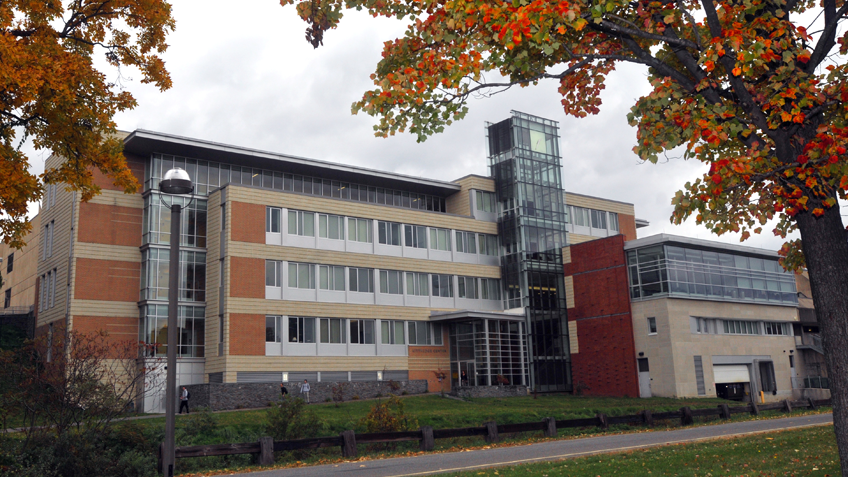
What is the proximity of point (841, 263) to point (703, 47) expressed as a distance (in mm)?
3237

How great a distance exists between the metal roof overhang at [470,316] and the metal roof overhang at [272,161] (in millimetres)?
9977

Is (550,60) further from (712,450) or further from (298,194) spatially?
(298,194)

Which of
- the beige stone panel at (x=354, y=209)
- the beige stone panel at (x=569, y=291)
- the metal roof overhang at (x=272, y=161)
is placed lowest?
the beige stone panel at (x=569, y=291)

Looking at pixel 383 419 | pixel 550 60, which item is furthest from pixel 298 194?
pixel 550 60

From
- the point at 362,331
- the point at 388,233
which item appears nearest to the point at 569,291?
the point at 388,233

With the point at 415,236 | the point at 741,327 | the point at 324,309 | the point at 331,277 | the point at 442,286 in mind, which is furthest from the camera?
the point at 442,286

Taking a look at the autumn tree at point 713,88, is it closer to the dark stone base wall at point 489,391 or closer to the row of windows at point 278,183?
the dark stone base wall at point 489,391

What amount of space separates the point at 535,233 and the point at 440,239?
7.05 metres

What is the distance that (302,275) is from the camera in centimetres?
4234

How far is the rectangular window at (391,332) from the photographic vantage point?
44.8 meters

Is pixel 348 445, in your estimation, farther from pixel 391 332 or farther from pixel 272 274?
pixel 391 332

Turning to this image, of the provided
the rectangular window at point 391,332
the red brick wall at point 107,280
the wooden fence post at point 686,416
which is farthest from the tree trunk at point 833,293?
the red brick wall at point 107,280

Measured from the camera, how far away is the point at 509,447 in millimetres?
19734

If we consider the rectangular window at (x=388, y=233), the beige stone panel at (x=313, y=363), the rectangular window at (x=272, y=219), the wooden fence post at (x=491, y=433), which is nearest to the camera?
the wooden fence post at (x=491, y=433)
